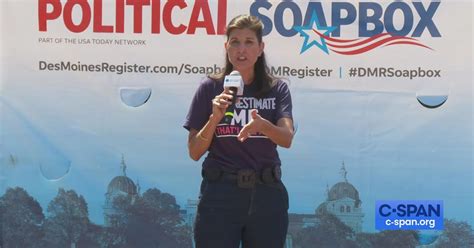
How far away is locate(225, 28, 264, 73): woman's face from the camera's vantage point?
99.1 inches

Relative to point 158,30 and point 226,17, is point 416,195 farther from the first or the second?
point 158,30

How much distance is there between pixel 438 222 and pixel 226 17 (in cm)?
194

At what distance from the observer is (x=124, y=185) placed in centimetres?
418

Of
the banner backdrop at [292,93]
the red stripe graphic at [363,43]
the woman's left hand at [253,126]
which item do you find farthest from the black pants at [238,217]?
the red stripe graphic at [363,43]

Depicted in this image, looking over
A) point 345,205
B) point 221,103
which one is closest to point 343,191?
point 345,205

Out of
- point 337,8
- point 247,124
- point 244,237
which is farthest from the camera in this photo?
point 337,8

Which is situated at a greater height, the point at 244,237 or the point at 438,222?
the point at 438,222

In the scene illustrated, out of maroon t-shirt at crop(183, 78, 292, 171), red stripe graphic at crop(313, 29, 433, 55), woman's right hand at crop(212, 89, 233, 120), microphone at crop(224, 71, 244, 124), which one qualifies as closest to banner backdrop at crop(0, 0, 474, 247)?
red stripe graphic at crop(313, 29, 433, 55)

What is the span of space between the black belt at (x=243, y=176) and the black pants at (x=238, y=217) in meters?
0.02

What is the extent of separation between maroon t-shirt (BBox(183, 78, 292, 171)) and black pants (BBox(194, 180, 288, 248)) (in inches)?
3.9

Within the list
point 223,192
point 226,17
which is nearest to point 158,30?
point 226,17

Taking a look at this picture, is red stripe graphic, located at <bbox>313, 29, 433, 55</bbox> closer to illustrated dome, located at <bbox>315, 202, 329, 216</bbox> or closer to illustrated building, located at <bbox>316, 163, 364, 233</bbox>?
illustrated building, located at <bbox>316, 163, 364, 233</bbox>

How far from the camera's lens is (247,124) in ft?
7.81

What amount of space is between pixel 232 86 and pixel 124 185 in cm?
203
